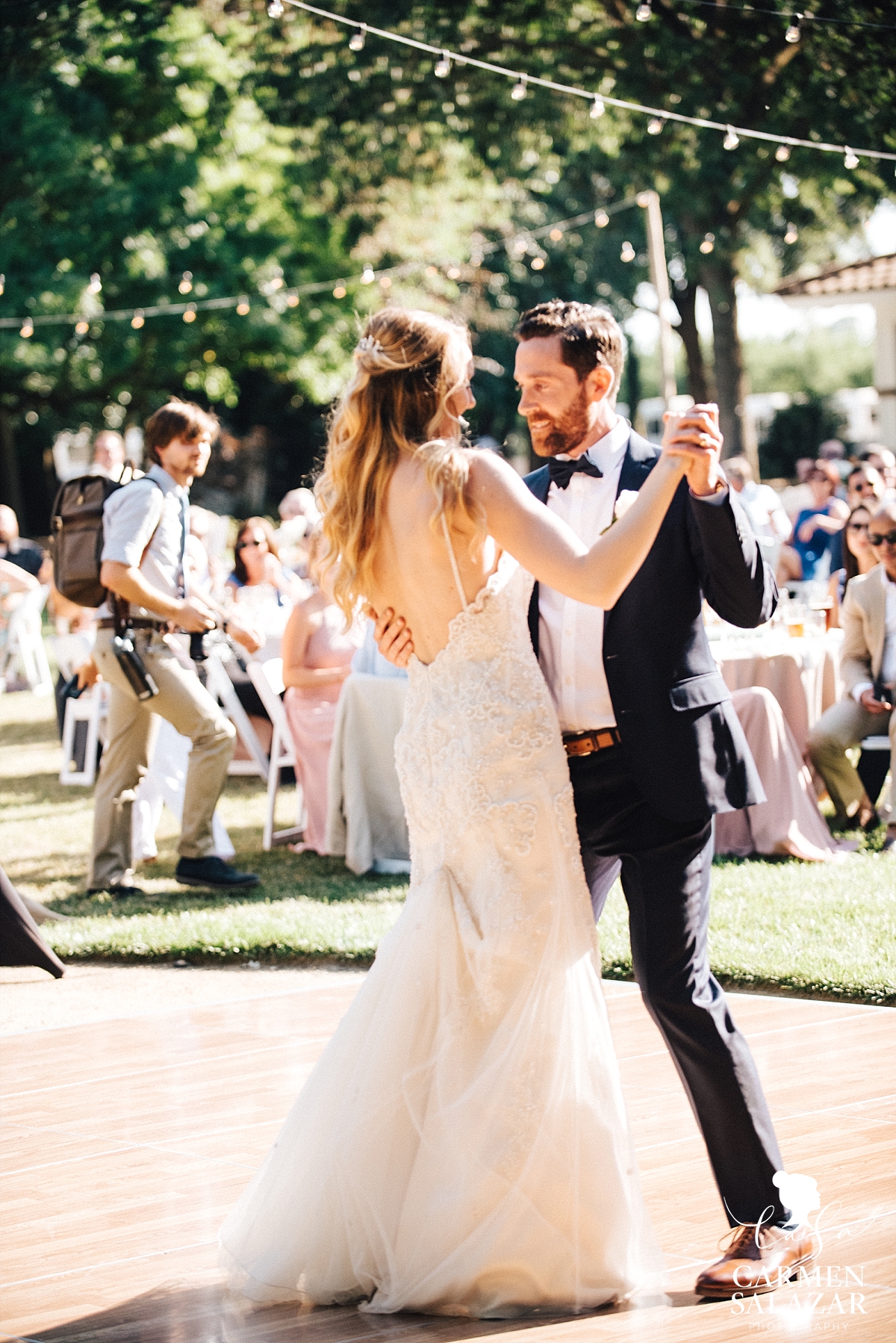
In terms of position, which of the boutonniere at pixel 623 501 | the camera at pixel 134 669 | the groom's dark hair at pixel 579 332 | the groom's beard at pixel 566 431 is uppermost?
the groom's dark hair at pixel 579 332

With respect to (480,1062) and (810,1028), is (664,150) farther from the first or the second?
(480,1062)

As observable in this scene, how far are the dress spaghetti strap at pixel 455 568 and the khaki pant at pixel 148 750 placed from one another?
4.31 meters

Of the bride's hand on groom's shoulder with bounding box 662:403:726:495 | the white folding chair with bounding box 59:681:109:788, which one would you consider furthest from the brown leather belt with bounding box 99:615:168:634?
the bride's hand on groom's shoulder with bounding box 662:403:726:495

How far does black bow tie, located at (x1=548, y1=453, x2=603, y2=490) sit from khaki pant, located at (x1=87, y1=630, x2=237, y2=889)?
13.6 ft

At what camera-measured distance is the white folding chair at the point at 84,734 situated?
10062 millimetres

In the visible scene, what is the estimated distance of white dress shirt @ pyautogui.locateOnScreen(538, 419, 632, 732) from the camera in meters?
3.09

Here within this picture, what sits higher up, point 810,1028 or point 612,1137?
point 612,1137

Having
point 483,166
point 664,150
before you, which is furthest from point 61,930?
point 483,166

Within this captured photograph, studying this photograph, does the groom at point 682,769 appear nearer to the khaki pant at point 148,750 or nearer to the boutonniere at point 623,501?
the boutonniere at point 623,501

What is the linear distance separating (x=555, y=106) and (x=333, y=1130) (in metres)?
19.0

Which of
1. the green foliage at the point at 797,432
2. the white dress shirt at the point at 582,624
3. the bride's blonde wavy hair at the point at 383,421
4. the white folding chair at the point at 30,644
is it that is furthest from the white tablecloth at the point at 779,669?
the green foliage at the point at 797,432

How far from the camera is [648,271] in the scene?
1353 inches

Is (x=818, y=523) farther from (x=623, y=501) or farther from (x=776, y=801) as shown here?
(x=623, y=501)

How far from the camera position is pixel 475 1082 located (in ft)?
9.54
